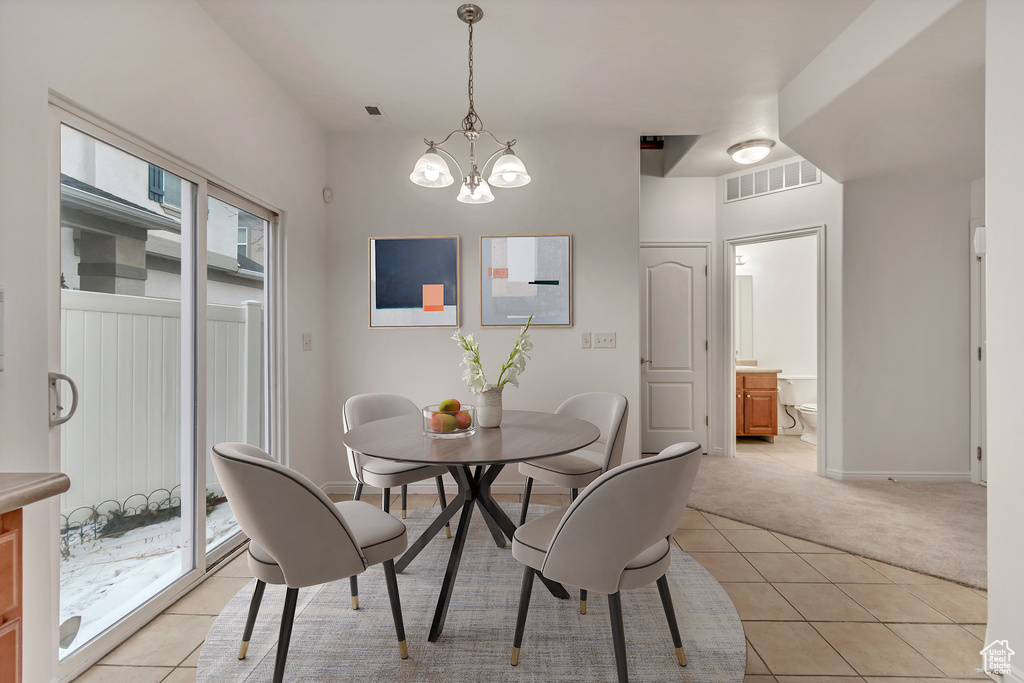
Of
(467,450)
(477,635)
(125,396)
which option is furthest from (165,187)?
(477,635)

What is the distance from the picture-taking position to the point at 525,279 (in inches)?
141

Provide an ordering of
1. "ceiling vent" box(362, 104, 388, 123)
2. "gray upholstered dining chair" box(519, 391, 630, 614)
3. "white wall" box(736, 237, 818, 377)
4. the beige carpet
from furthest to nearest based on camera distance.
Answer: "white wall" box(736, 237, 818, 377) → "ceiling vent" box(362, 104, 388, 123) → the beige carpet → "gray upholstered dining chair" box(519, 391, 630, 614)

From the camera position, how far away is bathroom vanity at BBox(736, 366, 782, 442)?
5270mm

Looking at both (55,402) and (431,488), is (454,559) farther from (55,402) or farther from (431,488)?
(431,488)

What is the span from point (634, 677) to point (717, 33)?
2.79m

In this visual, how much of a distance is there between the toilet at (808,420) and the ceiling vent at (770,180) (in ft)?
7.93

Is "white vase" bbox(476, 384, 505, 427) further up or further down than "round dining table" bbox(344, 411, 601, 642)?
further up

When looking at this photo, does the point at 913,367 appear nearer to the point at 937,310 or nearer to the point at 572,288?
the point at 937,310

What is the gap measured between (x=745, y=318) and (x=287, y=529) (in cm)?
576

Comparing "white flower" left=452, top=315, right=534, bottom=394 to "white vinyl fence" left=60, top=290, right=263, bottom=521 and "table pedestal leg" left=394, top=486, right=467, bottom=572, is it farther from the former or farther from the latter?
"white vinyl fence" left=60, top=290, right=263, bottom=521

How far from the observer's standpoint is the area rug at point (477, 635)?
65.2 inches

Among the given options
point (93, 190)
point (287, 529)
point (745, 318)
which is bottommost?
point (287, 529)

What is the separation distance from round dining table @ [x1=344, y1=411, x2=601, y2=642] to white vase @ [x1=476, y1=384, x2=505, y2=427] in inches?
1.8

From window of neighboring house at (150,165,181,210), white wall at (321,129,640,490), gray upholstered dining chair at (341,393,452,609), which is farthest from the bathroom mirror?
window of neighboring house at (150,165,181,210)
